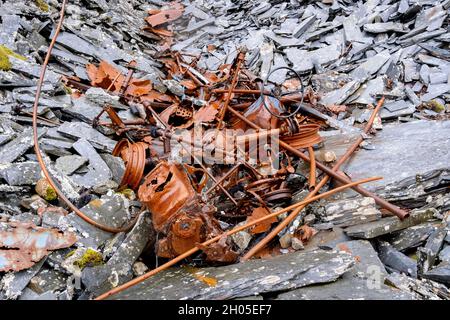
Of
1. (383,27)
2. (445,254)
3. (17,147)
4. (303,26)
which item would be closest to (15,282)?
(17,147)

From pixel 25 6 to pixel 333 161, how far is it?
6.40m

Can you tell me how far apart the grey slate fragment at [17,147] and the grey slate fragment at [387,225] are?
334 cm

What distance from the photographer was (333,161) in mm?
4766

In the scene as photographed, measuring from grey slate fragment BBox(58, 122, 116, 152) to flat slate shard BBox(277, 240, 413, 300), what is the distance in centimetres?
296

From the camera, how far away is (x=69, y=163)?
14.6 ft

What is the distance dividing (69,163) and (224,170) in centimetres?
167

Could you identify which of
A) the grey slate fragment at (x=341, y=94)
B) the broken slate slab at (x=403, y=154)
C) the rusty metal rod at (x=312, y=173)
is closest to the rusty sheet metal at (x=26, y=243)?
the rusty metal rod at (x=312, y=173)

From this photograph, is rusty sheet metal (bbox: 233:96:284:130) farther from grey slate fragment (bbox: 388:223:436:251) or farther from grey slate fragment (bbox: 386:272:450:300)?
grey slate fragment (bbox: 386:272:450:300)

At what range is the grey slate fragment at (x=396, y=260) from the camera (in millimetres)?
3303

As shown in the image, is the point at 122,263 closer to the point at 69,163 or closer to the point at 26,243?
the point at 26,243

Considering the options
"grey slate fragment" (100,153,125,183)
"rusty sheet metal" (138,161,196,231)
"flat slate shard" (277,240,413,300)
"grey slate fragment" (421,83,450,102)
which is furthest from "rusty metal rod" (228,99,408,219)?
"grey slate fragment" (421,83,450,102)

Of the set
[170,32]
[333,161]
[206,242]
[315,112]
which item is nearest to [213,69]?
[170,32]

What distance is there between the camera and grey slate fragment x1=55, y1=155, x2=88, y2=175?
4383mm

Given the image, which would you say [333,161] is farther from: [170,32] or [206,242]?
[170,32]
